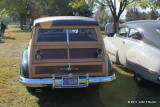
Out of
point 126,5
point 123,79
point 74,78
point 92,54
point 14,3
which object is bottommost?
point 123,79

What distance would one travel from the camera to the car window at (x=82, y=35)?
3984 mm

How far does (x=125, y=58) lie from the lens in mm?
5176

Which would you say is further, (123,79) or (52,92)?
(123,79)

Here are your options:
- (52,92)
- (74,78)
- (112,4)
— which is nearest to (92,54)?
(74,78)

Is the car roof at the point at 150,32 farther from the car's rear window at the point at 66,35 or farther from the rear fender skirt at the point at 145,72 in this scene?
the car's rear window at the point at 66,35

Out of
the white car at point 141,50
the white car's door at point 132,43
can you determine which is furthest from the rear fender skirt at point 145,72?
the white car's door at point 132,43

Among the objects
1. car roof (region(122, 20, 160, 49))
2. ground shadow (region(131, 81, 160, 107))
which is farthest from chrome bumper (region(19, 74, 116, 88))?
car roof (region(122, 20, 160, 49))

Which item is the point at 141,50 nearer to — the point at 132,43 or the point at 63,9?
the point at 132,43

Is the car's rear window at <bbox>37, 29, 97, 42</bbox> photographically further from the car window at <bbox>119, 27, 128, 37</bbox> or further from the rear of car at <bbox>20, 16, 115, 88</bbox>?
the car window at <bbox>119, 27, 128, 37</bbox>

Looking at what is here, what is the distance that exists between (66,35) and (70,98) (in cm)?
139

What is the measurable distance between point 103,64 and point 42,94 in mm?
1605

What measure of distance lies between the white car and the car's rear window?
1.26 metres

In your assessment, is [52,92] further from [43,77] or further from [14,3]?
[14,3]

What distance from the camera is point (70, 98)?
3.97 metres
